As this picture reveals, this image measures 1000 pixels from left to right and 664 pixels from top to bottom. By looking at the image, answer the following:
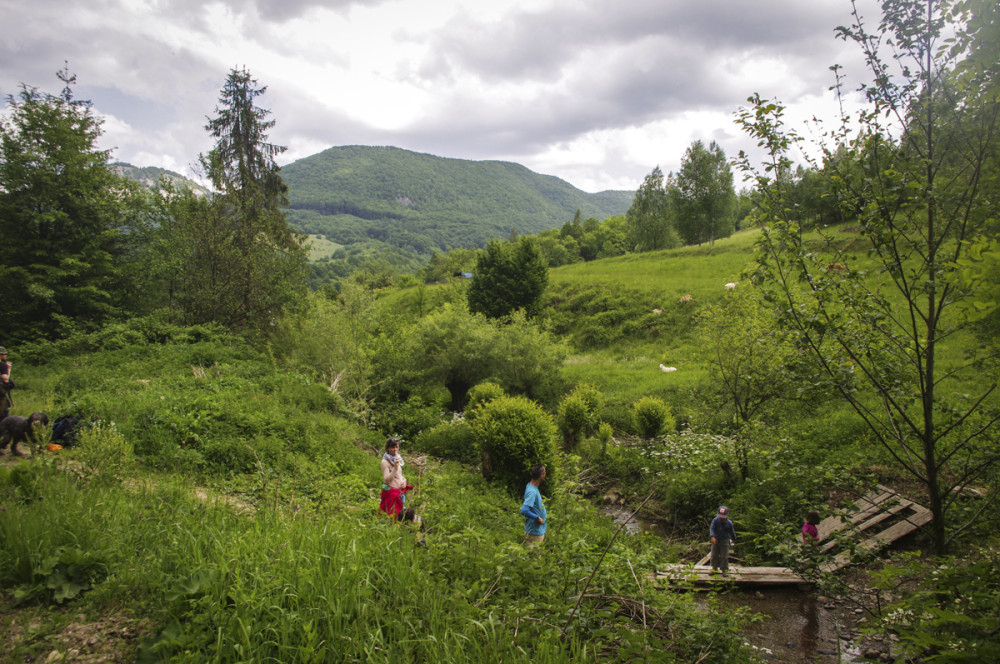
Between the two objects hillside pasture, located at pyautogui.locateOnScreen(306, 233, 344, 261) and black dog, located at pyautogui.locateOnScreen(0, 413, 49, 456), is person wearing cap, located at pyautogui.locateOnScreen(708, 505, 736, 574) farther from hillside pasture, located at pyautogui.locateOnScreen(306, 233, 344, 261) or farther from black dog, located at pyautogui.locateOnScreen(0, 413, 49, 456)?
hillside pasture, located at pyautogui.locateOnScreen(306, 233, 344, 261)

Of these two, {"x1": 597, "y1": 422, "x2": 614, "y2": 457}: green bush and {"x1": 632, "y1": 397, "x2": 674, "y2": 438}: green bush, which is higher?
{"x1": 632, "y1": 397, "x2": 674, "y2": 438}: green bush

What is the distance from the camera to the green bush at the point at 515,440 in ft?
40.0

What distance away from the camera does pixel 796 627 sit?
6941mm

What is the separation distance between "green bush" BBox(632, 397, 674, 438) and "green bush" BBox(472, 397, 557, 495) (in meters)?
3.96

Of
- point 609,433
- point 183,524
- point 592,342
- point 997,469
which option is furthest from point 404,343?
point 997,469

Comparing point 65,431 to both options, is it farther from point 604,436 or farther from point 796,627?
point 604,436

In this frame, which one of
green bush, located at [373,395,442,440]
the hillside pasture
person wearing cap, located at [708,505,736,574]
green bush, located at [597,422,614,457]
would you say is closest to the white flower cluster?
person wearing cap, located at [708,505,736,574]

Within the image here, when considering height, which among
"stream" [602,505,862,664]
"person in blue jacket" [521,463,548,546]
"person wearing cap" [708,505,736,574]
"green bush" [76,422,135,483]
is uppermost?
"green bush" [76,422,135,483]

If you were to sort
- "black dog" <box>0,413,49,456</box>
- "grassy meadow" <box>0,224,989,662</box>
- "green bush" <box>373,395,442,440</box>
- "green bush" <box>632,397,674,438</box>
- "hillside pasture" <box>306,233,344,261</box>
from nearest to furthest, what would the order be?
"grassy meadow" <box>0,224,989,662</box>
"black dog" <box>0,413,49,456</box>
"green bush" <box>632,397,674,438</box>
"green bush" <box>373,395,442,440</box>
"hillside pasture" <box>306,233,344,261</box>

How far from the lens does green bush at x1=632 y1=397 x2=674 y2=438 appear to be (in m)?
14.9

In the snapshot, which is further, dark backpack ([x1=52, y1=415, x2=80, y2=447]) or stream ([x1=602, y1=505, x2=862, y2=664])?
dark backpack ([x1=52, y1=415, x2=80, y2=447])

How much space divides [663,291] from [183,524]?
31.3m

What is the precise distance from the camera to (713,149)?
147ft

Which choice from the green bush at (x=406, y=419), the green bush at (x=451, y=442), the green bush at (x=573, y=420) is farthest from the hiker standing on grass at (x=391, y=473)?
the green bush at (x=573, y=420)
